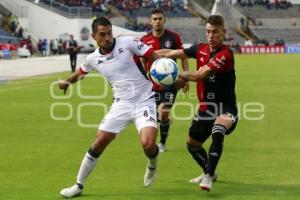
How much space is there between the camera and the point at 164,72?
9.34 metres

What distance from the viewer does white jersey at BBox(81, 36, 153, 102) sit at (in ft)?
31.6

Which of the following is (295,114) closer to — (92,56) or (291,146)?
(291,146)

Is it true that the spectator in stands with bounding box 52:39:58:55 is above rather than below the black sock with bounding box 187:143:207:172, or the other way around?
below

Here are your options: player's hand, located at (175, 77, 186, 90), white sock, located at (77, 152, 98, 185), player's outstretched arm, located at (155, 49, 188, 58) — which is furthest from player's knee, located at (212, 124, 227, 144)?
white sock, located at (77, 152, 98, 185)

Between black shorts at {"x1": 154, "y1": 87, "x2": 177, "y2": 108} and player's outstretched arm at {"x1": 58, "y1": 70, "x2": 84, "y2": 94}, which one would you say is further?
black shorts at {"x1": 154, "y1": 87, "x2": 177, "y2": 108}

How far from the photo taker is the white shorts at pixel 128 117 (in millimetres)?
9656

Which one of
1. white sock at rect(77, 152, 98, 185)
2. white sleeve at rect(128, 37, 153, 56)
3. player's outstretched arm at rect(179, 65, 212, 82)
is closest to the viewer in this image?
player's outstretched arm at rect(179, 65, 212, 82)

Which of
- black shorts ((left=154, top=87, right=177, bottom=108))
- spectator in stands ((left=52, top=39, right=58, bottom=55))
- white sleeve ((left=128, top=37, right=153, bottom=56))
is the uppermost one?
white sleeve ((left=128, top=37, right=153, bottom=56))

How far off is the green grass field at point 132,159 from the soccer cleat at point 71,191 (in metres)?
0.12

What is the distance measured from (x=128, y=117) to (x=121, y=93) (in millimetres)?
334

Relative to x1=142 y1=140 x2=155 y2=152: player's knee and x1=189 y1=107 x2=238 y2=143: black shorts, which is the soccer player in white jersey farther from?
x1=189 y1=107 x2=238 y2=143: black shorts

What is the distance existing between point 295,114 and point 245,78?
14652 millimetres

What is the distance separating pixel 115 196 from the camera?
951 cm

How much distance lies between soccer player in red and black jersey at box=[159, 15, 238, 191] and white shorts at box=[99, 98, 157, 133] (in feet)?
1.84
